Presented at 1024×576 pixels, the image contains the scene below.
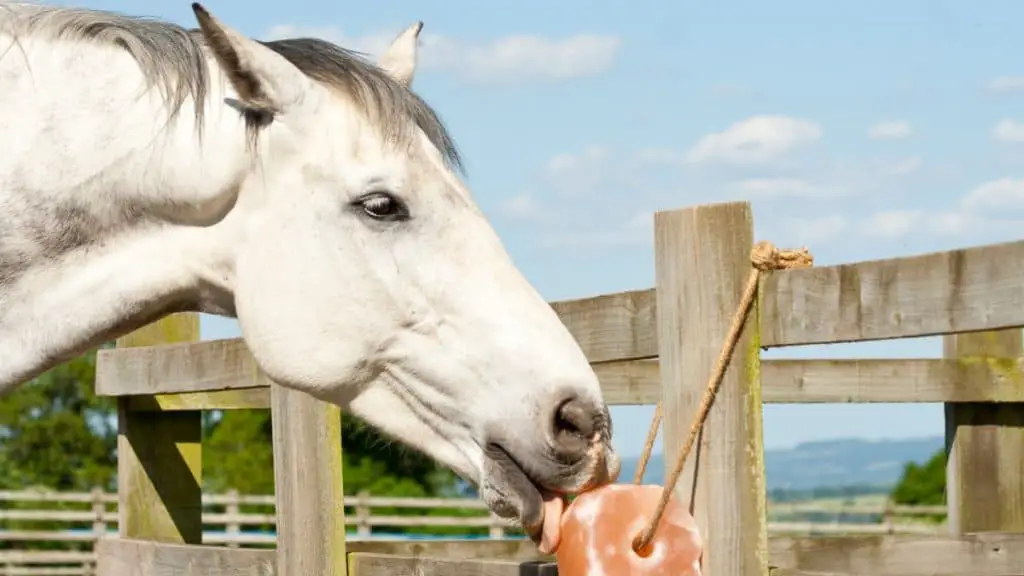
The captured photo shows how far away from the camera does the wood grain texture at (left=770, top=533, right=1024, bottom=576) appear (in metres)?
4.30

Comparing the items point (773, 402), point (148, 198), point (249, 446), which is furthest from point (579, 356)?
point (249, 446)

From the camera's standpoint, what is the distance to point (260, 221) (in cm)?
310

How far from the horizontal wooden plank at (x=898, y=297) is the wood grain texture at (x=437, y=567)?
0.87 m

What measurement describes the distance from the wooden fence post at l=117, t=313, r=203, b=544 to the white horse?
7.56ft

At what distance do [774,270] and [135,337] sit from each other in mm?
3253

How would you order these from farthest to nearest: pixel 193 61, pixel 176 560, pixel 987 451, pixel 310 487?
pixel 176 560, pixel 987 451, pixel 310 487, pixel 193 61

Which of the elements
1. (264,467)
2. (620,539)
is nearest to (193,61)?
(620,539)

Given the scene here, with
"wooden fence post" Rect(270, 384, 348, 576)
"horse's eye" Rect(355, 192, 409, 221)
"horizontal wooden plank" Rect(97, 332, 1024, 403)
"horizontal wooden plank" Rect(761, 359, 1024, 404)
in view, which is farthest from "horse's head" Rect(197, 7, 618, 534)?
"horizontal wooden plank" Rect(761, 359, 1024, 404)

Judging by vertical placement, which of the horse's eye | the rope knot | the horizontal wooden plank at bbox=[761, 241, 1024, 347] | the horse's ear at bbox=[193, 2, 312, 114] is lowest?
the horizontal wooden plank at bbox=[761, 241, 1024, 347]

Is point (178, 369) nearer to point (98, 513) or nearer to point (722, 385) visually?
point (722, 385)

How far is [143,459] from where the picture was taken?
546 cm

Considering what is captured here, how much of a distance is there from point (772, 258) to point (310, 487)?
6.41 feet

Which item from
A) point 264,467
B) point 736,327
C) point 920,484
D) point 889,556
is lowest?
point 889,556

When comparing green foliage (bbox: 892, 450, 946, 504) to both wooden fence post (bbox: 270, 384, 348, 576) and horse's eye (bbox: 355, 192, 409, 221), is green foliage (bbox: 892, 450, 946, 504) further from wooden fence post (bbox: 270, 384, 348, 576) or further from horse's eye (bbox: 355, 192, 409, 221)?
horse's eye (bbox: 355, 192, 409, 221)
